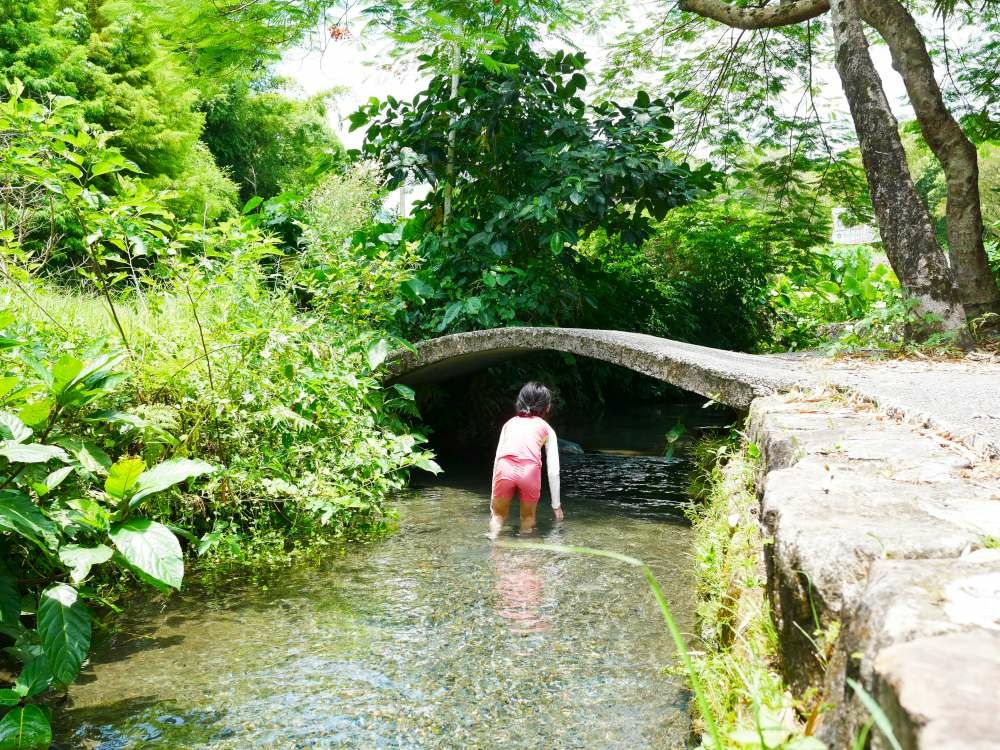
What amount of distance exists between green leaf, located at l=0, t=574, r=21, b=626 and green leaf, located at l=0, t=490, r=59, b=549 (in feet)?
0.63

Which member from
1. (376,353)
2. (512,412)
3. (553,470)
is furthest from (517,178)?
(553,470)

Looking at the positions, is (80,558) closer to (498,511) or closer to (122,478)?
(122,478)

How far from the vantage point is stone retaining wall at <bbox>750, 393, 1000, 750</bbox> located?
0.89 meters

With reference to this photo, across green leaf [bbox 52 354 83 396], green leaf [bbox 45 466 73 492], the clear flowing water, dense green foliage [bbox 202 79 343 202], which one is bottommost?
the clear flowing water

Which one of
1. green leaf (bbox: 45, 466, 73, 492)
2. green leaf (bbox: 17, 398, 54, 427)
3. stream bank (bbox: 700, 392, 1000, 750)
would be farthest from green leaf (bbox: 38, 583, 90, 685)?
stream bank (bbox: 700, 392, 1000, 750)

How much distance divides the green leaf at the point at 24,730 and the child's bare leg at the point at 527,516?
3944 millimetres

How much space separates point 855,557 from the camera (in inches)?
57.6

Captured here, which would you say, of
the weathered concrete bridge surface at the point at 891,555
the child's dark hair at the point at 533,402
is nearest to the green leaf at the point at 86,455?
the weathered concrete bridge surface at the point at 891,555

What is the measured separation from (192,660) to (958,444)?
307 cm

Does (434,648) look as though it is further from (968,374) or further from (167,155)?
(167,155)

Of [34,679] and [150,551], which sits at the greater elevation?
[150,551]

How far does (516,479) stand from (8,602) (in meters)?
3.79

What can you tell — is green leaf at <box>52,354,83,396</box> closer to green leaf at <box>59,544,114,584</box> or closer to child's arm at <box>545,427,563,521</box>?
green leaf at <box>59,544,114,584</box>

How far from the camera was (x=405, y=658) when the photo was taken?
359cm
